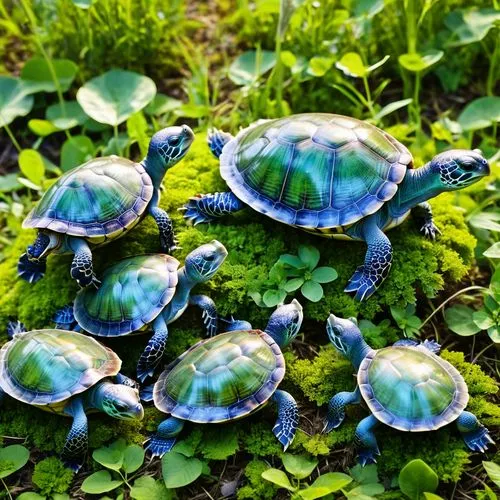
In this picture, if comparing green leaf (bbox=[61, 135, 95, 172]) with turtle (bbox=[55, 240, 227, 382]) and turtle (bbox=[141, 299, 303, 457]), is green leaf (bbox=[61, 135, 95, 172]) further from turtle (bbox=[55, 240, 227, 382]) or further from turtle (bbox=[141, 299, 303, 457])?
turtle (bbox=[141, 299, 303, 457])

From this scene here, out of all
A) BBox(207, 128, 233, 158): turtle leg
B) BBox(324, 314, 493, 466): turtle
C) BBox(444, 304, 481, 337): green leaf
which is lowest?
BBox(444, 304, 481, 337): green leaf

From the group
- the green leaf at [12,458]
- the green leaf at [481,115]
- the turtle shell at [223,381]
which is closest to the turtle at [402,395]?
the turtle shell at [223,381]

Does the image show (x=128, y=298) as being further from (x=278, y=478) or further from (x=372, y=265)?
(x=372, y=265)

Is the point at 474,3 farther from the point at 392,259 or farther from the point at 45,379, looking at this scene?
the point at 45,379

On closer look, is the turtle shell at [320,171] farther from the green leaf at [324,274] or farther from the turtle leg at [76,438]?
the turtle leg at [76,438]

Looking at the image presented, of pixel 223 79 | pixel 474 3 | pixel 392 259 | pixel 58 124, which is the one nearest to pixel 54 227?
pixel 58 124

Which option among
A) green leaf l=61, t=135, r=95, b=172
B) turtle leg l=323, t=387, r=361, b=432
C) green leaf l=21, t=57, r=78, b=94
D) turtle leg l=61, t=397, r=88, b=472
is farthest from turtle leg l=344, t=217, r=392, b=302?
green leaf l=21, t=57, r=78, b=94
